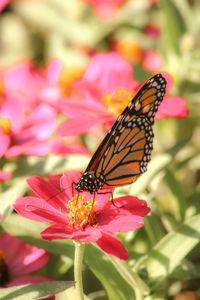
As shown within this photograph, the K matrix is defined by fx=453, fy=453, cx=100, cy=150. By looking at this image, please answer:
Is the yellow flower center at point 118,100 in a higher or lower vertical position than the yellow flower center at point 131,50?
lower

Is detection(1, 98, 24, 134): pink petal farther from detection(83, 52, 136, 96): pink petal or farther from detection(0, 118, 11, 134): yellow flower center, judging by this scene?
detection(83, 52, 136, 96): pink petal

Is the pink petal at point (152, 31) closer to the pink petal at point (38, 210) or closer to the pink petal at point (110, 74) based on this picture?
the pink petal at point (110, 74)

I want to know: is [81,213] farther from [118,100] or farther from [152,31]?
[152,31]

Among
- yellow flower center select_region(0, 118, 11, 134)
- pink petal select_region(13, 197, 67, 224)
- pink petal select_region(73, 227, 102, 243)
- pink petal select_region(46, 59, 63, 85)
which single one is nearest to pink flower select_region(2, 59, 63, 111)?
pink petal select_region(46, 59, 63, 85)

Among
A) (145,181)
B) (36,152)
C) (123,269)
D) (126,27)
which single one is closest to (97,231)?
(123,269)

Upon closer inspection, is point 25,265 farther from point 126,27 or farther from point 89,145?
point 126,27

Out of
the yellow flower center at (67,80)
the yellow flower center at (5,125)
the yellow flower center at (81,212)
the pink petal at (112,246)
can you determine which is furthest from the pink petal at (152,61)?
the pink petal at (112,246)
